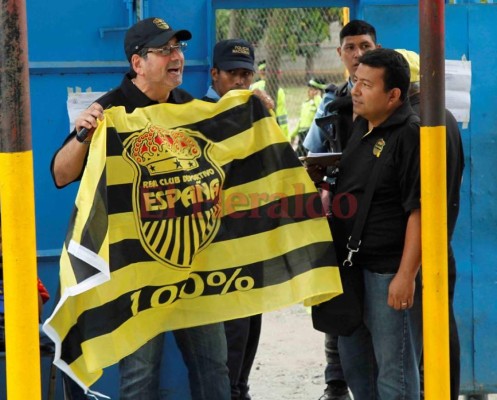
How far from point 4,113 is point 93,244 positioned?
2.95 ft

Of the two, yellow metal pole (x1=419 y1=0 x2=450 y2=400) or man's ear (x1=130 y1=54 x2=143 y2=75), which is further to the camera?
man's ear (x1=130 y1=54 x2=143 y2=75)

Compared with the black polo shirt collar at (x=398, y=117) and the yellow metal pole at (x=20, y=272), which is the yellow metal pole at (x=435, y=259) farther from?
the yellow metal pole at (x=20, y=272)

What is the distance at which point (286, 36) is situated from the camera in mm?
18844

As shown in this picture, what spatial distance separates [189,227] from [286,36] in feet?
48.7

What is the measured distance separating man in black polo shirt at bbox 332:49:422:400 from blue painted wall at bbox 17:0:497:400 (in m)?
1.22

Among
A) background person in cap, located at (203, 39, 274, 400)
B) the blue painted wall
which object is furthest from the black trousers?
the blue painted wall

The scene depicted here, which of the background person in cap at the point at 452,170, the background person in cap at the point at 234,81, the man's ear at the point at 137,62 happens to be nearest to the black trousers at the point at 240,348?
the background person in cap at the point at 234,81

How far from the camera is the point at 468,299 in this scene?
231 inches

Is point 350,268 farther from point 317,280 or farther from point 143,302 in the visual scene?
point 143,302

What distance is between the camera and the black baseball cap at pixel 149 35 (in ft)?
14.7

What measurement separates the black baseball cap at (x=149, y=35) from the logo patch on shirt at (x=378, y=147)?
0.98 m

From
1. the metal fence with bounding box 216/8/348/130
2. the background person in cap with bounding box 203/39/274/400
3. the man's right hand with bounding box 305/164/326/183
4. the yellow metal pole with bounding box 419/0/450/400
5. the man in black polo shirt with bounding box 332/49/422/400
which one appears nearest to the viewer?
the yellow metal pole with bounding box 419/0/450/400

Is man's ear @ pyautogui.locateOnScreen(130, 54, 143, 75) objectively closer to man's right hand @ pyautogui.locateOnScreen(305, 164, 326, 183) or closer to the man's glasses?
the man's glasses

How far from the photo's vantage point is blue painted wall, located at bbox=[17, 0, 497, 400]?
17.1ft
